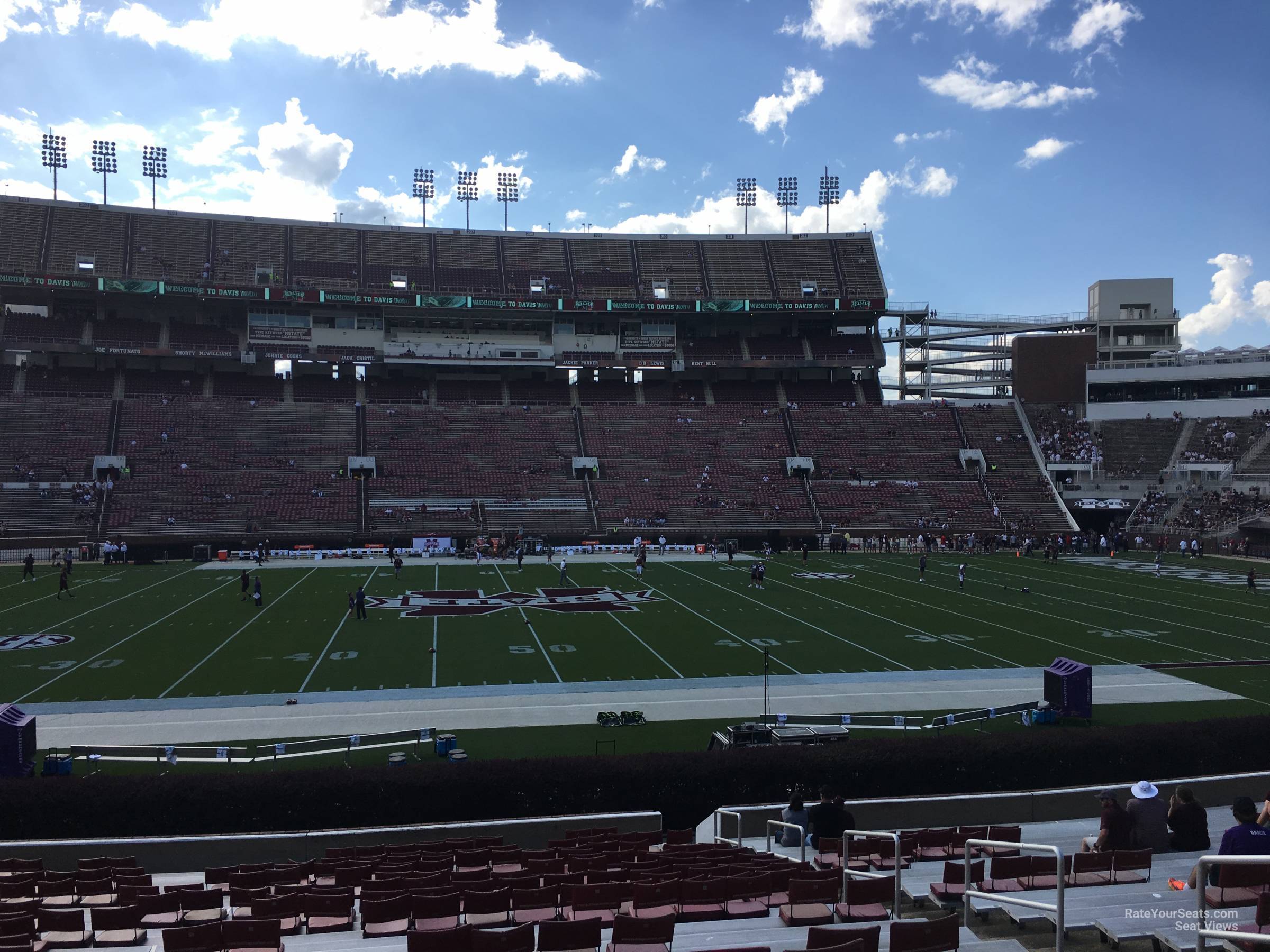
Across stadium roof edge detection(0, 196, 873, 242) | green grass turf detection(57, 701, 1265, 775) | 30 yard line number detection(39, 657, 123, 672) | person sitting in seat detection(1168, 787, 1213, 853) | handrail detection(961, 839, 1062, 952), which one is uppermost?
A: stadium roof edge detection(0, 196, 873, 242)

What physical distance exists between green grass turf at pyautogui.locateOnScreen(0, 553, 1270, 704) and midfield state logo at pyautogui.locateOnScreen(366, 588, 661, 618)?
829 millimetres

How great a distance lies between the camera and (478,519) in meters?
48.5

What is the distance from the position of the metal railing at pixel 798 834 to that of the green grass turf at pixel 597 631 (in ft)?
30.4

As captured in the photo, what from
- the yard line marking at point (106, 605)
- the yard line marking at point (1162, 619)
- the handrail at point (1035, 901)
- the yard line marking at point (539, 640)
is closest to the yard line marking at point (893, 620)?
the yard line marking at point (1162, 619)

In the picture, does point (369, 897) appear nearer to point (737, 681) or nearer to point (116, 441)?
point (737, 681)

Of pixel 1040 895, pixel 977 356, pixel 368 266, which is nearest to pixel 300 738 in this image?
pixel 1040 895

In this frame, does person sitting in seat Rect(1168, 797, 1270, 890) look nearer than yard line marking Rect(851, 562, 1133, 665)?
Yes

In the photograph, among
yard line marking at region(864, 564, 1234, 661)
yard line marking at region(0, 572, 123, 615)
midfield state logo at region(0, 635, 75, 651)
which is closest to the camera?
midfield state logo at region(0, 635, 75, 651)

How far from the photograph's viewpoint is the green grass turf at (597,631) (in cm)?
2011

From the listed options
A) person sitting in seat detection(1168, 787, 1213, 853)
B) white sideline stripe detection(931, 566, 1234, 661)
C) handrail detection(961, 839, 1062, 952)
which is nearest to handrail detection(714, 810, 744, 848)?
handrail detection(961, 839, 1062, 952)

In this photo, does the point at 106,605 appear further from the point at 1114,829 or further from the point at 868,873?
the point at 1114,829

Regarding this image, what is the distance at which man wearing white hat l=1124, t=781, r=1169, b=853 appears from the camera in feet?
26.6

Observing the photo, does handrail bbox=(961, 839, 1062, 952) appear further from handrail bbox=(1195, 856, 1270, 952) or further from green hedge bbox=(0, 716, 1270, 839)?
green hedge bbox=(0, 716, 1270, 839)

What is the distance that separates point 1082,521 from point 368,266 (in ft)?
174
